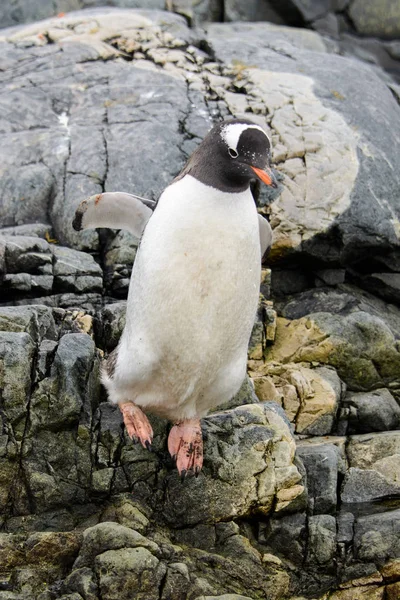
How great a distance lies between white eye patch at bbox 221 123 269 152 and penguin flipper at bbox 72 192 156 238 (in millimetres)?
816

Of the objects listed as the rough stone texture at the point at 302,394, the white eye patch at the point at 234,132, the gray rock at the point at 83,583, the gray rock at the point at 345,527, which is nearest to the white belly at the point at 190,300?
the white eye patch at the point at 234,132

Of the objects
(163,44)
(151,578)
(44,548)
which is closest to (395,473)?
(151,578)

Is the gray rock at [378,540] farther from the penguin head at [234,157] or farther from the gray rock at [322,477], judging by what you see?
the penguin head at [234,157]

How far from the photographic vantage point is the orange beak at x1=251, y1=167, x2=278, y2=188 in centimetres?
407

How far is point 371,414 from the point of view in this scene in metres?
A: 5.88

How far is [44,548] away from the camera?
13.7ft

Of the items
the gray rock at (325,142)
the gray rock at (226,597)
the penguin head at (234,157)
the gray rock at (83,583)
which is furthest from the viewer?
Result: the gray rock at (325,142)

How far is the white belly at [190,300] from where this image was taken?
4.34m

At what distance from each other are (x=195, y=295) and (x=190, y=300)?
4 cm

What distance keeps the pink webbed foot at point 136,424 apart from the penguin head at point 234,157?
1249mm

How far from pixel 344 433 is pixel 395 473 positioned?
0.64m

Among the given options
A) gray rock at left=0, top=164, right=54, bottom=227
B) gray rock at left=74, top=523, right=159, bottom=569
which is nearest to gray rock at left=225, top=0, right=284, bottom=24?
gray rock at left=0, top=164, right=54, bottom=227

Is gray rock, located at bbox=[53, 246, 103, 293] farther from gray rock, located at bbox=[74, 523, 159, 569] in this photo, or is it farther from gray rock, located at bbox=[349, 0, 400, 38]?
gray rock, located at bbox=[349, 0, 400, 38]

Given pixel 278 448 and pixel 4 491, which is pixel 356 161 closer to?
pixel 278 448
